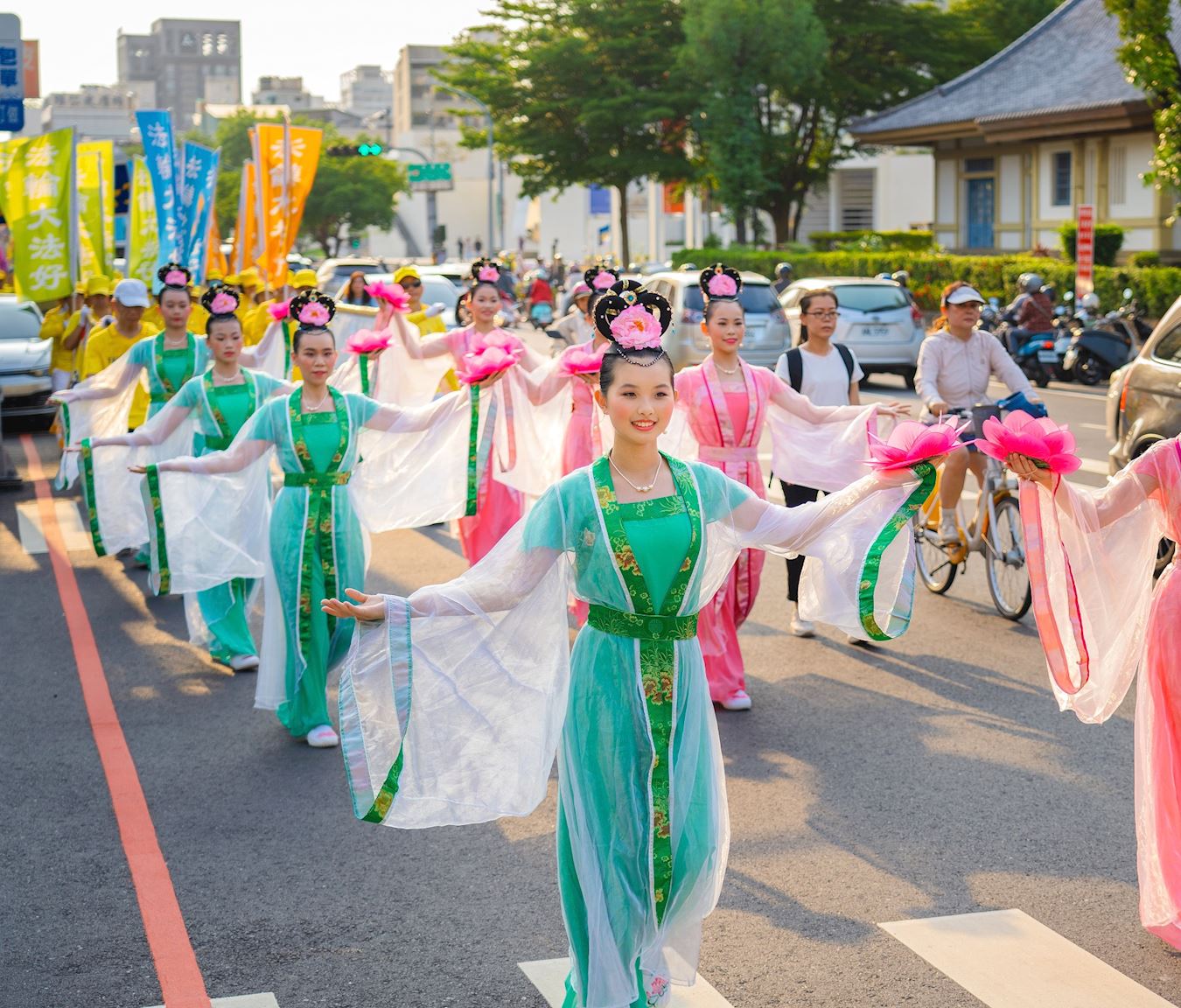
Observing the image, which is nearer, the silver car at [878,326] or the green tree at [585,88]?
the silver car at [878,326]

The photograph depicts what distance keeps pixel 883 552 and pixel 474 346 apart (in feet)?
17.6

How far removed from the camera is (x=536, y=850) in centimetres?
557

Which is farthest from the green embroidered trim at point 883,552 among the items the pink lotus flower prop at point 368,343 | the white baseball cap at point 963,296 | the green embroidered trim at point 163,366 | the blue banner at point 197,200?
the blue banner at point 197,200

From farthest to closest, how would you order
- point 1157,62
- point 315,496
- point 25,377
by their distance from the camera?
point 1157,62, point 25,377, point 315,496

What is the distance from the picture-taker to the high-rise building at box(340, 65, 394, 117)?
192 m

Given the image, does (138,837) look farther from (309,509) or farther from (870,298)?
(870,298)

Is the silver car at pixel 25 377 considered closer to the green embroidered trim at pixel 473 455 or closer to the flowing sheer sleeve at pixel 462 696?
the green embroidered trim at pixel 473 455

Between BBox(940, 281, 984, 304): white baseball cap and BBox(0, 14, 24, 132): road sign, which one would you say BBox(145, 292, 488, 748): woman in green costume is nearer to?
BBox(940, 281, 984, 304): white baseball cap

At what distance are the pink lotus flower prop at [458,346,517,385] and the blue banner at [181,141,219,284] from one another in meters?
12.0

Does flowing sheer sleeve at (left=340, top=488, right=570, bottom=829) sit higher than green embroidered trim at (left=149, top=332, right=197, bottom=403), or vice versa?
green embroidered trim at (left=149, top=332, right=197, bottom=403)

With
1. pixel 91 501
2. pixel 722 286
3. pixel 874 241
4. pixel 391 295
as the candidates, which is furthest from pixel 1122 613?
pixel 874 241

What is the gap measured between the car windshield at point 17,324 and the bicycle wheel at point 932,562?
1313cm

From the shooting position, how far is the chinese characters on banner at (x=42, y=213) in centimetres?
1580

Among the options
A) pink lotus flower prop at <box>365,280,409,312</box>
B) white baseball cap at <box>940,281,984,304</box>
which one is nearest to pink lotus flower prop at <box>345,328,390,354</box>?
pink lotus flower prop at <box>365,280,409,312</box>
